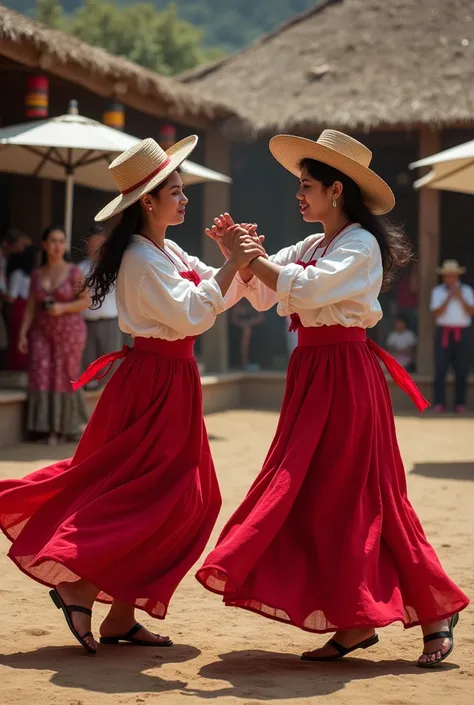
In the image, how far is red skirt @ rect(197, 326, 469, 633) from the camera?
402cm

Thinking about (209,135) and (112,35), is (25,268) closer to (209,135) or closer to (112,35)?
(209,135)

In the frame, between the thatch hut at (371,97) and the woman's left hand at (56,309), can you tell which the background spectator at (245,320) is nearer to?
the thatch hut at (371,97)

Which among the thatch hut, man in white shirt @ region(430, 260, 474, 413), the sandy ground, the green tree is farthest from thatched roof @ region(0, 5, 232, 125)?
the green tree

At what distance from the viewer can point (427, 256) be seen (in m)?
14.1

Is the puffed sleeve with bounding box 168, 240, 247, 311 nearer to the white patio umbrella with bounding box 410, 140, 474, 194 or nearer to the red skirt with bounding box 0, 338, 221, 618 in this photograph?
the red skirt with bounding box 0, 338, 221, 618

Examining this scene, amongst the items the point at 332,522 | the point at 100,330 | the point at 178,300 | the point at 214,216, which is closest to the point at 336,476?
the point at 332,522

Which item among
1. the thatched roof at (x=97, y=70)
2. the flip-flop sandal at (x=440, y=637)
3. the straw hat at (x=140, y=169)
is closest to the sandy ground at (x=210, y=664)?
the flip-flop sandal at (x=440, y=637)

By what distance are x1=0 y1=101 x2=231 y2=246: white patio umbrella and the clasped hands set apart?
5.24 metres

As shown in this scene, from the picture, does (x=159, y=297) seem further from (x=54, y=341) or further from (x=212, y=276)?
(x=54, y=341)

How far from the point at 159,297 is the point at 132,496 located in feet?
2.21

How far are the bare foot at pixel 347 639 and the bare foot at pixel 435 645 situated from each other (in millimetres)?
182

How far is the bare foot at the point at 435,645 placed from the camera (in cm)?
421

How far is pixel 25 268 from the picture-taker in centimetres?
1155

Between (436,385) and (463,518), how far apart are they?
251 inches
